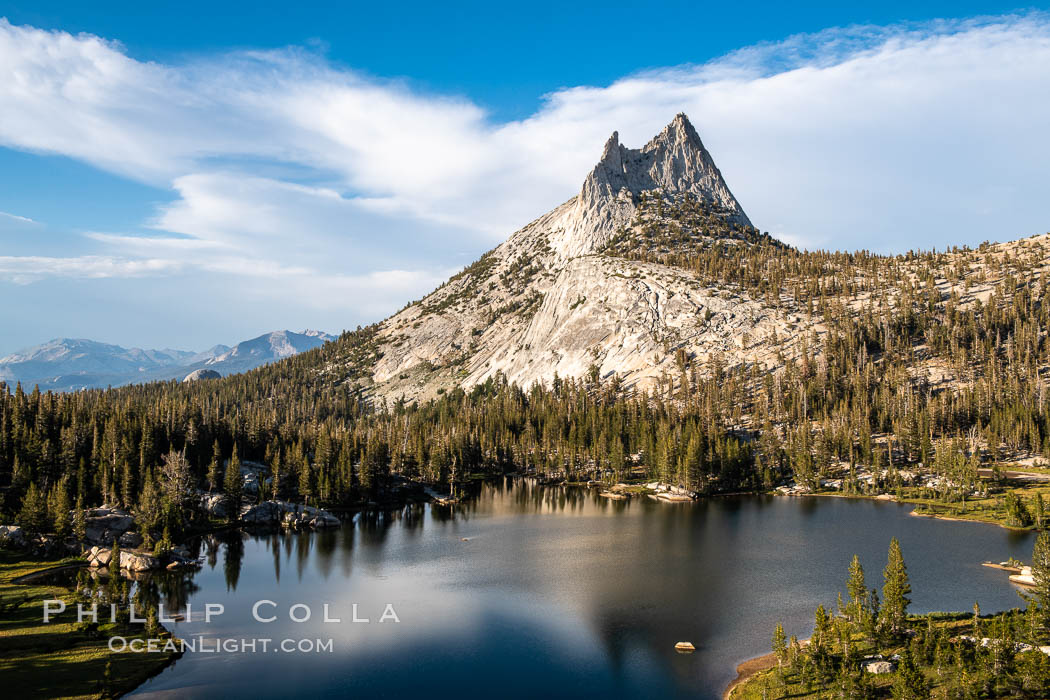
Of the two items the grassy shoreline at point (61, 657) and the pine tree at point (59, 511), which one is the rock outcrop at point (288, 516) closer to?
the pine tree at point (59, 511)

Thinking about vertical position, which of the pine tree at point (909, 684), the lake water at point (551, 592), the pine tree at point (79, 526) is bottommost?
the lake water at point (551, 592)

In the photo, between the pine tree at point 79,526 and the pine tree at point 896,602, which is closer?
the pine tree at point 896,602

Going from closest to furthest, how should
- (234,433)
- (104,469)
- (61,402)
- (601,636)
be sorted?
(601,636)
(104,469)
(61,402)
(234,433)

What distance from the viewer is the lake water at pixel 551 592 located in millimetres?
51219

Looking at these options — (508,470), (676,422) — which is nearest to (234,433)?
(508,470)

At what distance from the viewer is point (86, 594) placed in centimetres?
6856

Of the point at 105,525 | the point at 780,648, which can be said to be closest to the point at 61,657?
the point at 105,525

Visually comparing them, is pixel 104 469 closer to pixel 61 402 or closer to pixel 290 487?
pixel 290 487

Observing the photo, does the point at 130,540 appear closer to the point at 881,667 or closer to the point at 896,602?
the point at 881,667

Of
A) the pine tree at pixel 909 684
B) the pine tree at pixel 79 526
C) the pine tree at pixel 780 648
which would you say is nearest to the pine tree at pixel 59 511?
the pine tree at pixel 79 526

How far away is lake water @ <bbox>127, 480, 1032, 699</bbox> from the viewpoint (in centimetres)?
5122

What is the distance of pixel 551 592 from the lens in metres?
73.8

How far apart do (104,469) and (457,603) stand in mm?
79008

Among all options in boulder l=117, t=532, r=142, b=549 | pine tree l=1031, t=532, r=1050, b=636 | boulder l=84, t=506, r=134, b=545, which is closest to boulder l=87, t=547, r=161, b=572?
boulder l=117, t=532, r=142, b=549
